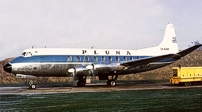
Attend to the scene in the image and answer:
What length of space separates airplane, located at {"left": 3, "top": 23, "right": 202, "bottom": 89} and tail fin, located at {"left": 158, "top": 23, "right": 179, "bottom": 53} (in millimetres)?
4631

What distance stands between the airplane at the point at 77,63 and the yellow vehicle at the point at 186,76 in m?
1.91

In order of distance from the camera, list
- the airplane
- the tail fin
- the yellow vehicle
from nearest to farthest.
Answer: the airplane → the yellow vehicle → the tail fin

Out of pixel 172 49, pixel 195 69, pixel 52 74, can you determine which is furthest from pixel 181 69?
pixel 52 74

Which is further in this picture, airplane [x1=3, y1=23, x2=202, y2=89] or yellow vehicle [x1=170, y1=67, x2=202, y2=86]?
yellow vehicle [x1=170, y1=67, x2=202, y2=86]

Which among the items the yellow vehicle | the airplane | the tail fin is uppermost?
the tail fin

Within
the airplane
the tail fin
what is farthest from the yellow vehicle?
the tail fin

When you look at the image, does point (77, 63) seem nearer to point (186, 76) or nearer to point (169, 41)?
point (186, 76)

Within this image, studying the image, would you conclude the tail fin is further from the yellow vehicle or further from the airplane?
the yellow vehicle

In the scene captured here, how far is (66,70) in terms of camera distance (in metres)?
28.3

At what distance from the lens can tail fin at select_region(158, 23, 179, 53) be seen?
118ft

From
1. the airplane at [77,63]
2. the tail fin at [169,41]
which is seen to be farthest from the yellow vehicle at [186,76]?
the tail fin at [169,41]

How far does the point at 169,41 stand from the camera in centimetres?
3616

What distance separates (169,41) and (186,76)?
8.40 meters

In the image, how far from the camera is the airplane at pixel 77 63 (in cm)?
2662
